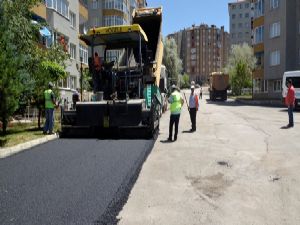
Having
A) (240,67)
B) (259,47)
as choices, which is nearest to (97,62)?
(259,47)

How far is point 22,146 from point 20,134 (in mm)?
2374

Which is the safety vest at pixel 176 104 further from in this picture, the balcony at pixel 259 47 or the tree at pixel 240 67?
the tree at pixel 240 67

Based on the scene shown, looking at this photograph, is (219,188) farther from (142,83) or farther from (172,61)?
(172,61)

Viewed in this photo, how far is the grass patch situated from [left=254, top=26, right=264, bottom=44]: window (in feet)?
114

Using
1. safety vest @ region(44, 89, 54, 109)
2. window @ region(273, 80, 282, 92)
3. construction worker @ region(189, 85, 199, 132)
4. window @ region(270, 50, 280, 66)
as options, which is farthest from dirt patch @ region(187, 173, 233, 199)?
window @ region(273, 80, 282, 92)

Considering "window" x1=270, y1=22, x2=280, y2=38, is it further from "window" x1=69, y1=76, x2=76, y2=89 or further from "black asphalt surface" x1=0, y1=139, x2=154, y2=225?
"black asphalt surface" x1=0, y1=139, x2=154, y2=225

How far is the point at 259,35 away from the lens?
47375 millimetres

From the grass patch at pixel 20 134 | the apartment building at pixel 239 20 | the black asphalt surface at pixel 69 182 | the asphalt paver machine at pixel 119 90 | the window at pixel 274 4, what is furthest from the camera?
the apartment building at pixel 239 20

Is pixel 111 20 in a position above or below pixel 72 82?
above

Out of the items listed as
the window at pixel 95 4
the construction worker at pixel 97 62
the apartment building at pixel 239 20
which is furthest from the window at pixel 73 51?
the apartment building at pixel 239 20

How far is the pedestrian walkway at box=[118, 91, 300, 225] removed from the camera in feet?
18.8

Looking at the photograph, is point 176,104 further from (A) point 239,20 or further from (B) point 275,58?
(A) point 239,20

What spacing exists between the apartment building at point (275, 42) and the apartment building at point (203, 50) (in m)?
106

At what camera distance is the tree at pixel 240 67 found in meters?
56.8
